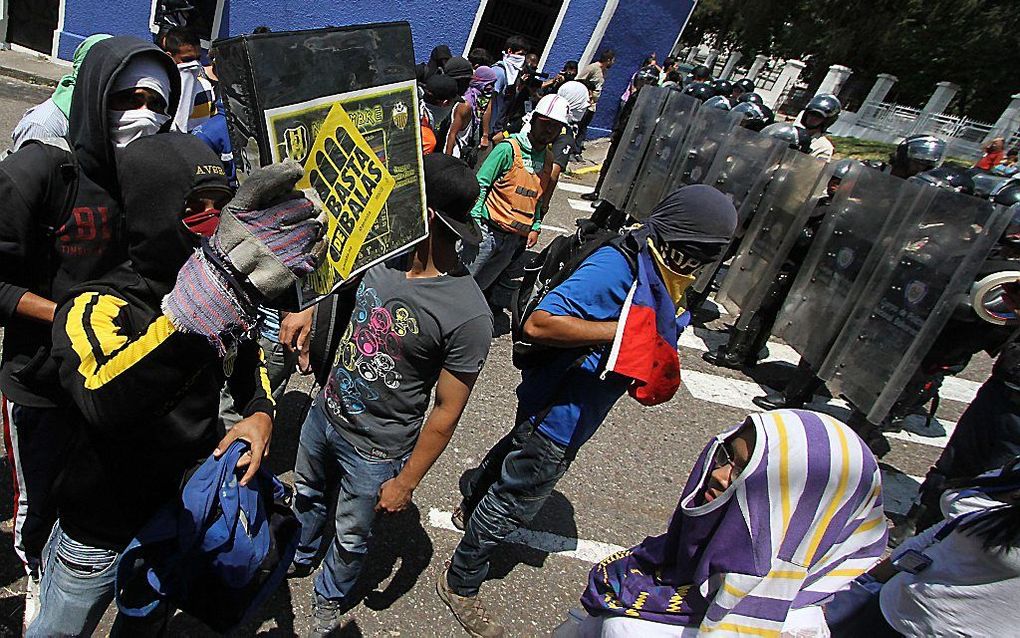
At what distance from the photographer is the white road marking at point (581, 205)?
10.4 meters

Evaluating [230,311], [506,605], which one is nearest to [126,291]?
[230,311]

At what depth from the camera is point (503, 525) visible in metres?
2.71

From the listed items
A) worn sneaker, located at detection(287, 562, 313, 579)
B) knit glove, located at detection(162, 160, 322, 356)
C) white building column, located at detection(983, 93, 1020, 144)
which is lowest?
worn sneaker, located at detection(287, 562, 313, 579)

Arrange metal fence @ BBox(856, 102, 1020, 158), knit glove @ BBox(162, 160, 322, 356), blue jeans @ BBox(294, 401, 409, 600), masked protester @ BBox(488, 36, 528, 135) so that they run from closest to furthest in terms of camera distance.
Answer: knit glove @ BBox(162, 160, 322, 356) → blue jeans @ BBox(294, 401, 409, 600) → masked protester @ BBox(488, 36, 528, 135) → metal fence @ BBox(856, 102, 1020, 158)

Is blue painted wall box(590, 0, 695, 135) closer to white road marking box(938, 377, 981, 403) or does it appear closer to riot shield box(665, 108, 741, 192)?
riot shield box(665, 108, 741, 192)

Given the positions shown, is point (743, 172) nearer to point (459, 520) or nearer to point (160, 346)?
point (459, 520)

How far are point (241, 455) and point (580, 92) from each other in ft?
20.9

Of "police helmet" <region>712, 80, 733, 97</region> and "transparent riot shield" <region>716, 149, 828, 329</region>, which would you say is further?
"police helmet" <region>712, 80, 733, 97</region>

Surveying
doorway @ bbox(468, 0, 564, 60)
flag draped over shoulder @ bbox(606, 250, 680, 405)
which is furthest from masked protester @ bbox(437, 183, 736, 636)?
doorway @ bbox(468, 0, 564, 60)

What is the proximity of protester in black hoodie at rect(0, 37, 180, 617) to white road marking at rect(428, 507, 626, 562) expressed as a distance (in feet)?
5.87

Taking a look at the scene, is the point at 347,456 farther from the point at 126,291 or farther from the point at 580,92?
the point at 580,92

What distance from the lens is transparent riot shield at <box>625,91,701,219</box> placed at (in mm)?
8227

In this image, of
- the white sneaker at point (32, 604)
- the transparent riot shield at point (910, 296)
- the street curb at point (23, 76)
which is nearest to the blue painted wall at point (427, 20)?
the street curb at point (23, 76)

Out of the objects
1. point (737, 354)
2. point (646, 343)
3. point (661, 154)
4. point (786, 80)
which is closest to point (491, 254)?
point (646, 343)
